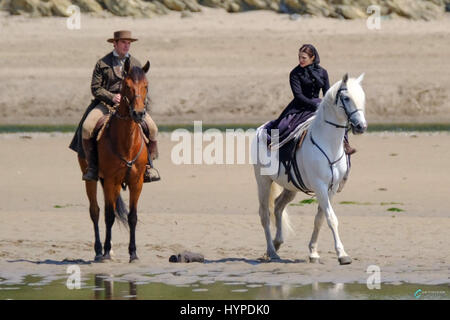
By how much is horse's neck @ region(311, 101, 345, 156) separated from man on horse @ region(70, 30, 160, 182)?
1890mm

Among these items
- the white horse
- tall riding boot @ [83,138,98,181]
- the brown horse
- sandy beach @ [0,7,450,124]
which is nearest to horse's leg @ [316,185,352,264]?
the white horse

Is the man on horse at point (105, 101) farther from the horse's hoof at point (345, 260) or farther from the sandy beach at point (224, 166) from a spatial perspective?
the horse's hoof at point (345, 260)

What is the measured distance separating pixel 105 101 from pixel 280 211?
7.73ft

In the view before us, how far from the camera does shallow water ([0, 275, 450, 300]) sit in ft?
40.0

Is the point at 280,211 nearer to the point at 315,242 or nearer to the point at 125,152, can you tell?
the point at 315,242

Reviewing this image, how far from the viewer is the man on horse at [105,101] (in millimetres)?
14344

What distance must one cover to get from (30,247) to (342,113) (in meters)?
4.48

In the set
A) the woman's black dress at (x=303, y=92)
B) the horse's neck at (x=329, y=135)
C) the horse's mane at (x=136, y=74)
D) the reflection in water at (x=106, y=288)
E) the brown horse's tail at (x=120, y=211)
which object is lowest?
the reflection in water at (x=106, y=288)

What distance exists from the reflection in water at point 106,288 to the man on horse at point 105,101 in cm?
130

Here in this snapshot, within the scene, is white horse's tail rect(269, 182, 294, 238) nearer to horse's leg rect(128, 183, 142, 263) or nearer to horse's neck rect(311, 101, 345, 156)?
horse's neck rect(311, 101, 345, 156)

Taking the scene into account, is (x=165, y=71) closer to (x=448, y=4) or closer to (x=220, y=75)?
(x=220, y=75)

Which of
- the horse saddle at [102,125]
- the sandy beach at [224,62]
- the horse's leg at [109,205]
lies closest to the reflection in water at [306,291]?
the horse's leg at [109,205]

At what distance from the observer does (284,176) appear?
14.3 meters
